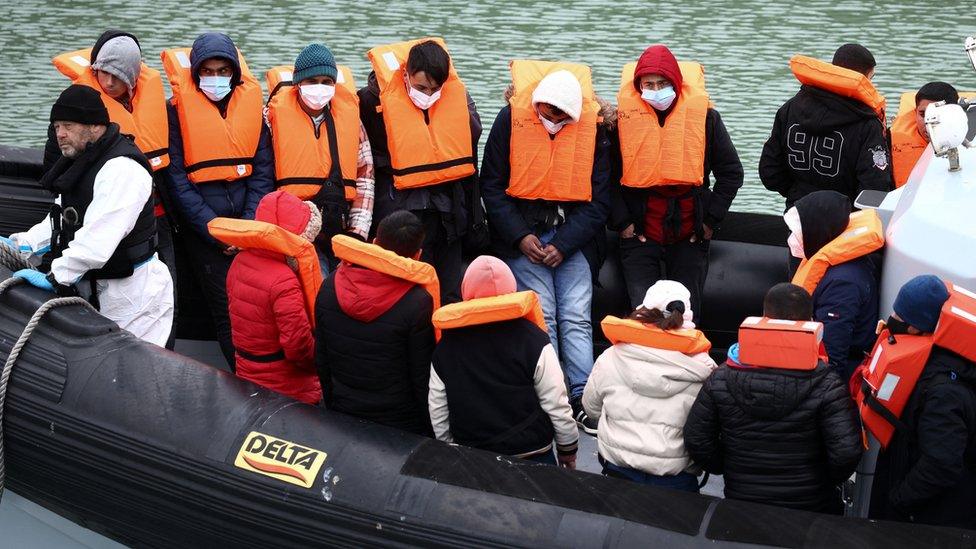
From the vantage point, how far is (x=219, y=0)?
10.8m

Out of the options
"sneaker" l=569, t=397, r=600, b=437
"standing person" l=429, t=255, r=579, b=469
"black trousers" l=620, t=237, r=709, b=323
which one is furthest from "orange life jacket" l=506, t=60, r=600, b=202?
"standing person" l=429, t=255, r=579, b=469

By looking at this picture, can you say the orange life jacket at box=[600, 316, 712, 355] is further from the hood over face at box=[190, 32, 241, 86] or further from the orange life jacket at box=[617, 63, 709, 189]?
the hood over face at box=[190, 32, 241, 86]

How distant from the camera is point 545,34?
1027cm

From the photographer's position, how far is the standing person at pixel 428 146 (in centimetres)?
421

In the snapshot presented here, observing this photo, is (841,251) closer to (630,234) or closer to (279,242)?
(630,234)

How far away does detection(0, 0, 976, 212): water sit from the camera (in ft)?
29.8

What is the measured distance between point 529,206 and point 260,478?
1.55 m

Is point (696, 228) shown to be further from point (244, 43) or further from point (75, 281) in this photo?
point (244, 43)

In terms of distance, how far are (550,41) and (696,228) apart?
19.8ft

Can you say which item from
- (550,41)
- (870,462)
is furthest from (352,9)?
(870,462)

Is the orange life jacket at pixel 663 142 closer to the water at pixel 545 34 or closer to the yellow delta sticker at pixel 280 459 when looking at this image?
the yellow delta sticker at pixel 280 459

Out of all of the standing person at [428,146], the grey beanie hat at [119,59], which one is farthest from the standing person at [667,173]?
the grey beanie hat at [119,59]

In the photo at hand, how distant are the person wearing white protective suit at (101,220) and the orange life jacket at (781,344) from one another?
1.80 metres

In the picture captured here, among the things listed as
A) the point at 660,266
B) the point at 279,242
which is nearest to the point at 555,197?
the point at 660,266
